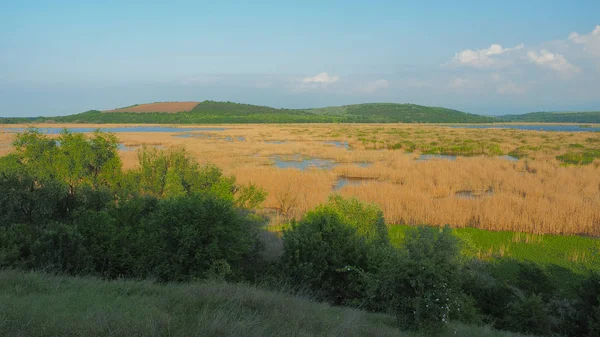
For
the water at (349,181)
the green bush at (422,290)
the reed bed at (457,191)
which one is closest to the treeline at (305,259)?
the green bush at (422,290)

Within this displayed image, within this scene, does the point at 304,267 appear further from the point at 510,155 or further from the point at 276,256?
the point at 510,155

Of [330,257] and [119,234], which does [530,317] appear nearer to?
[330,257]

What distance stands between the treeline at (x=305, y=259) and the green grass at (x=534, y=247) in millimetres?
683

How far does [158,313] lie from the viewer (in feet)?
17.6

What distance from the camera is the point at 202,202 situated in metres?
10.4

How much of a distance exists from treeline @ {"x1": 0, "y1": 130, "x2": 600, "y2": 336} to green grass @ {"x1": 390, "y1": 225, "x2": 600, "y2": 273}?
68cm

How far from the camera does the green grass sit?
42.4 ft

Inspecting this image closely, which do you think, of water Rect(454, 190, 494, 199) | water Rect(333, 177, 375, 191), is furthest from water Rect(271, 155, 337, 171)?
water Rect(454, 190, 494, 199)

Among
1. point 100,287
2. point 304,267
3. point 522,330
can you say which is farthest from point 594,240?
point 100,287

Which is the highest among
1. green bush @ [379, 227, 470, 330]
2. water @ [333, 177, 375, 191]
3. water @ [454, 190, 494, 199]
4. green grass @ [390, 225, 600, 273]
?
green bush @ [379, 227, 470, 330]

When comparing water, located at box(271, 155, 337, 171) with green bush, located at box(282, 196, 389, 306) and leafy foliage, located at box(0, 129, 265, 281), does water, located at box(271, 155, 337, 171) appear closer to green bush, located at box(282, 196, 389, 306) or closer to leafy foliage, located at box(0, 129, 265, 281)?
leafy foliage, located at box(0, 129, 265, 281)

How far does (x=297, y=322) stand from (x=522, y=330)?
6099 mm

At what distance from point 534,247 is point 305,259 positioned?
9.47 m

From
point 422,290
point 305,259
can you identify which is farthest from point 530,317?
point 305,259
